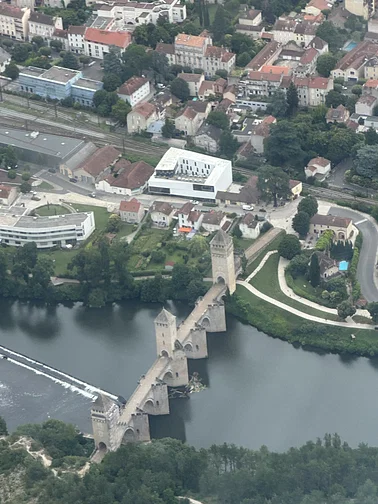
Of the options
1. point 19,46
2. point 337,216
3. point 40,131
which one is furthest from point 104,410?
point 19,46

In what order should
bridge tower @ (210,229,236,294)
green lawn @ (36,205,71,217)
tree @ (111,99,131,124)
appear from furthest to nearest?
tree @ (111,99,131,124) → green lawn @ (36,205,71,217) → bridge tower @ (210,229,236,294)

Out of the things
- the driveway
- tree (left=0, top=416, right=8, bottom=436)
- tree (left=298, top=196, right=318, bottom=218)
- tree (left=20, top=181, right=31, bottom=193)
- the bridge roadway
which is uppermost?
tree (left=298, top=196, right=318, bottom=218)

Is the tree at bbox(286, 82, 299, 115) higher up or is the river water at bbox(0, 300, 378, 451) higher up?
the tree at bbox(286, 82, 299, 115)

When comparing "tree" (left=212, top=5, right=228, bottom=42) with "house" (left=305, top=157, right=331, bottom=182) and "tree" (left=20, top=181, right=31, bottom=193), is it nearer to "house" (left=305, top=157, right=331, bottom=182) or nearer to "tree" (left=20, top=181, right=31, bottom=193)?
"house" (left=305, top=157, right=331, bottom=182)

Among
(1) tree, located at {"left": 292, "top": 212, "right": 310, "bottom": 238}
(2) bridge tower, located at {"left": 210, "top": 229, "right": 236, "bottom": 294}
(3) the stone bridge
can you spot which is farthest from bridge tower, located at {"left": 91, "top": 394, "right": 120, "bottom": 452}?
(1) tree, located at {"left": 292, "top": 212, "right": 310, "bottom": 238}

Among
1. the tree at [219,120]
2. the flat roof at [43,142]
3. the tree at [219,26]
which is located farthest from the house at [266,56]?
the flat roof at [43,142]

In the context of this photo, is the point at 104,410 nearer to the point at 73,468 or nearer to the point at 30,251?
the point at 73,468

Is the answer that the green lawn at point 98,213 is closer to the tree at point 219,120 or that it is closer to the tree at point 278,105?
the tree at point 219,120
